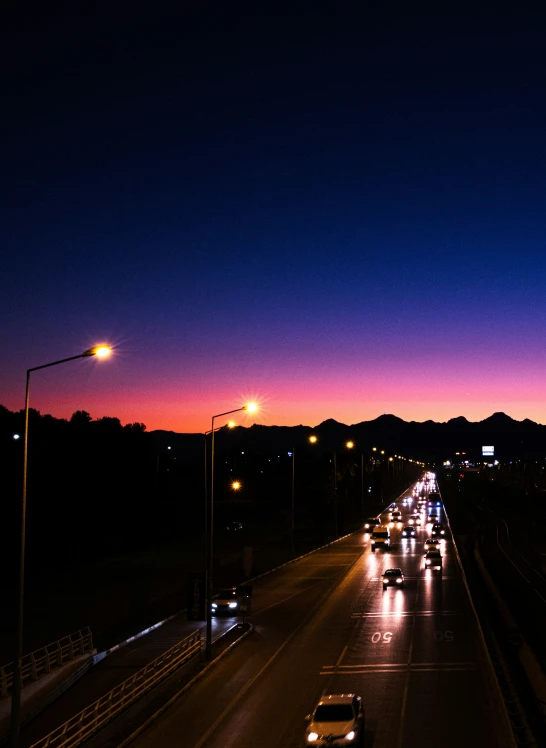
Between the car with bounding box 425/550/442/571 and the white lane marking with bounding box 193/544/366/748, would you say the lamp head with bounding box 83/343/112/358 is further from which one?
the car with bounding box 425/550/442/571

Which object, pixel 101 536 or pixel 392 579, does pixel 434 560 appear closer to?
pixel 392 579

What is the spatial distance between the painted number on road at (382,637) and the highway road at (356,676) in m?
0.05

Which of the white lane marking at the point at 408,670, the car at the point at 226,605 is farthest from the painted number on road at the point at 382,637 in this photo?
the car at the point at 226,605

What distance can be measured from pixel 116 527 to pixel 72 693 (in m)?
61.8

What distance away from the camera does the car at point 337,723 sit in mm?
21031

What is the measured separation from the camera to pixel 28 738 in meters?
24.2

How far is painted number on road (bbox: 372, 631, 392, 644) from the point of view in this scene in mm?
36950

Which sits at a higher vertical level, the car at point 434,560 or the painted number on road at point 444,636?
the car at point 434,560

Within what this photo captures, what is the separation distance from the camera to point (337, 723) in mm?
21484

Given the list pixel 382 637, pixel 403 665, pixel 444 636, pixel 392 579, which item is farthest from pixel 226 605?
pixel 392 579

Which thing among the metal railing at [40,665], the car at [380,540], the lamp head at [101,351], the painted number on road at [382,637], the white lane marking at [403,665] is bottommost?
the painted number on road at [382,637]

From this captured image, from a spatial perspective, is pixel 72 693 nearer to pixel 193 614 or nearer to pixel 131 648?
pixel 131 648

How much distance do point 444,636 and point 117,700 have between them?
17792 mm

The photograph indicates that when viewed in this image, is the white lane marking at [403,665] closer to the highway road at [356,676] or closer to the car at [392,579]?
the highway road at [356,676]
